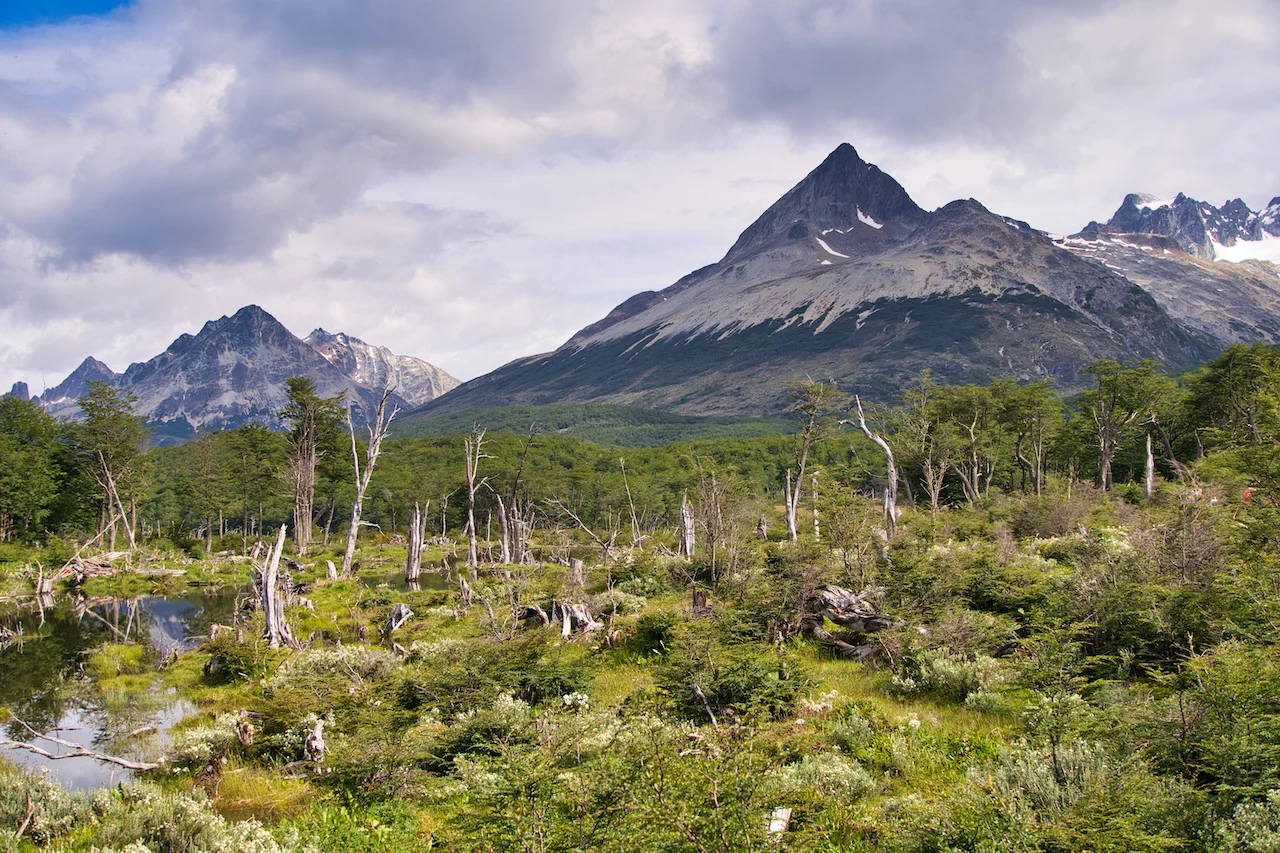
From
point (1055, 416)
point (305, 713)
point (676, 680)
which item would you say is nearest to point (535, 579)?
point (305, 713)

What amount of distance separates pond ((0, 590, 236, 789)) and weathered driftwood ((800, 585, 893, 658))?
1287 cm

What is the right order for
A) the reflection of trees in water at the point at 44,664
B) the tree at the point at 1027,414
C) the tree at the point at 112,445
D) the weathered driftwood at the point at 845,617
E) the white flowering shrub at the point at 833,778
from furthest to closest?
1. the tree at the point at 1027,414
2. the tree at the point at 112,445
3. the reflection of trees in water at the point at 44,664
4. the weathered driftwood at the point at 845,617
5. the white flowering shrub at the point at 833,778

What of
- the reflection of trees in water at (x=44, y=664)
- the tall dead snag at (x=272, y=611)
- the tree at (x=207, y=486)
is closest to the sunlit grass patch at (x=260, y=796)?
the reflection of trees in water at (x=44, y=664)

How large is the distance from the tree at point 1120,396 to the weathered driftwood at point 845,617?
3577cm

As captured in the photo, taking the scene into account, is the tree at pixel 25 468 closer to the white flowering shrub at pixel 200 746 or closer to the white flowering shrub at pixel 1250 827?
the white flowering shrub at pixel 200 746

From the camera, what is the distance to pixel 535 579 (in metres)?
22.0

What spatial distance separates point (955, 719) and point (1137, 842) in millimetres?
5555

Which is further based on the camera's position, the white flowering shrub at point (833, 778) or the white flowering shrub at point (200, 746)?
the white flowering shrub at point (200, 746)

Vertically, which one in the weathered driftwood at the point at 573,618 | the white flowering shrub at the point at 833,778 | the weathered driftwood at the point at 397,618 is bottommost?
the weathered driftwood at the point at 397,618

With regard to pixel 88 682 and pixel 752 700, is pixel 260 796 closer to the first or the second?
pixel 752 700

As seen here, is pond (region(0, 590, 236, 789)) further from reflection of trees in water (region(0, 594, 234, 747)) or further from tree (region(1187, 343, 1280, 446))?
tree (region(1187, 343, 1280, 446))

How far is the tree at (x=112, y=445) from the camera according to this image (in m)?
51.6

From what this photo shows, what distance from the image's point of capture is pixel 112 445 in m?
52.2

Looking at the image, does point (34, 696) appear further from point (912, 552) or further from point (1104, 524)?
point (1104, 524)
